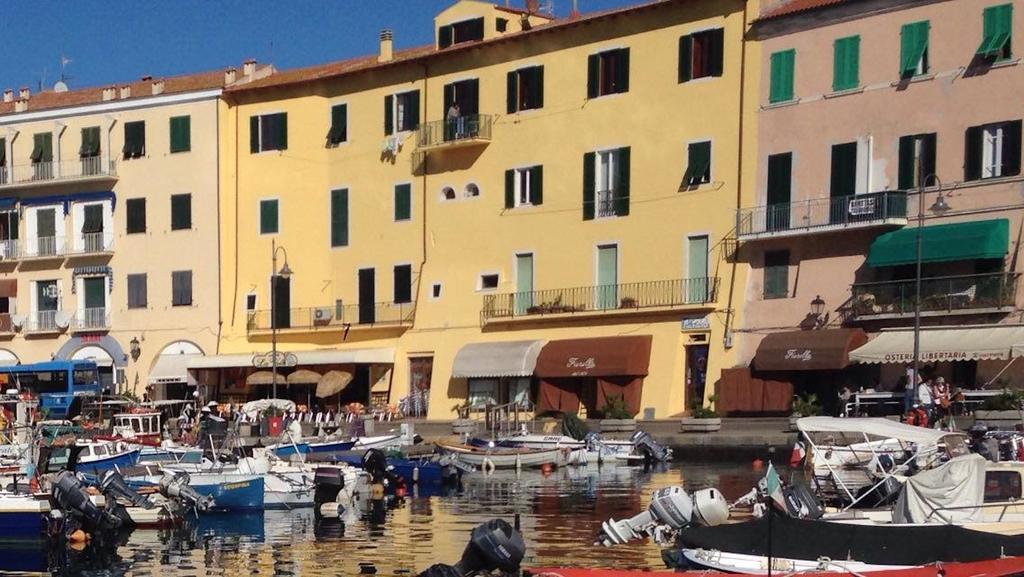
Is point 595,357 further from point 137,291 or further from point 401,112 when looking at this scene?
point 137,291

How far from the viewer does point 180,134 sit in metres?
63.4

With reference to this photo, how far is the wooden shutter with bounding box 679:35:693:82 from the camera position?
168ft

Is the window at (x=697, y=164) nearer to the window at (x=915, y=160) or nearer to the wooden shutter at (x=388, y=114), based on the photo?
the window at (x=915, y=160)

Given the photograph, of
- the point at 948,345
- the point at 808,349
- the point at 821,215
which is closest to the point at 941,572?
the point at 948,345

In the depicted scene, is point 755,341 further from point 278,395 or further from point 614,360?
Result: point 278,395

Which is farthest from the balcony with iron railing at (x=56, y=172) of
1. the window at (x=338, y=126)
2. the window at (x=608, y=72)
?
the window at (x=608, y=72)

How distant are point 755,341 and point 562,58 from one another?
11939 mm

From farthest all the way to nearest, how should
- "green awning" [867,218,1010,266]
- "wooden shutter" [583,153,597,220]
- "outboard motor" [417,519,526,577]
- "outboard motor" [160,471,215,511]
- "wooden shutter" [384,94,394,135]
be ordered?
"wooden shutter" [384,94,394,135], "wooden shutter" [583,153,597,220], "green awning" [867,218,1010,266], "outboard motor" [160,471,215,511], "outboard motor" [417,519,526,577]

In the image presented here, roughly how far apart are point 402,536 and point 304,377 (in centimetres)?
2882

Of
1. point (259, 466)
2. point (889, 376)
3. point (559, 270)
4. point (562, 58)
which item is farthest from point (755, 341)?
point (259, 466)

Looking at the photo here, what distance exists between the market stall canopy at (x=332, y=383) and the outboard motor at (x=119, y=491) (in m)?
24.4

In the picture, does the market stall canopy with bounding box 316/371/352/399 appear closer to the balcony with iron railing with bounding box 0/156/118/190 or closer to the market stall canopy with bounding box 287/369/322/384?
the market stall canopy with bounding box 287/369/322/384

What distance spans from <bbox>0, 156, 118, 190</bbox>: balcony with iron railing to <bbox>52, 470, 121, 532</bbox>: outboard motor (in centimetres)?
3401

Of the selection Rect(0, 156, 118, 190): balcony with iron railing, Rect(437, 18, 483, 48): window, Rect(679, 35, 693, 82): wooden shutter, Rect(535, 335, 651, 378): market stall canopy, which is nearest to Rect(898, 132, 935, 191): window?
Rect(679, 35, 693, 82): wooden shutter
